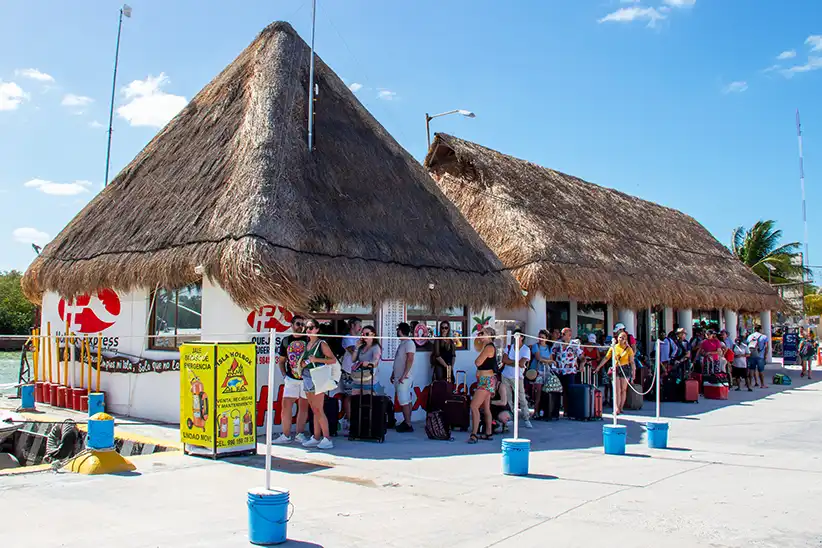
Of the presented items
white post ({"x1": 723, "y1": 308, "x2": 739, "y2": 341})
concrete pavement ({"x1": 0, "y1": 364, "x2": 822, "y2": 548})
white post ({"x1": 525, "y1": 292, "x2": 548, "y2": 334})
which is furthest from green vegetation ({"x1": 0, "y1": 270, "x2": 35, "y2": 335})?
concrete pavement ({"x1": 0, "y1": 364, "x2": 822, "y2": 548})

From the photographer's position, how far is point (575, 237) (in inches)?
725

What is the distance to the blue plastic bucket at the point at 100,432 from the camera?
827 cm

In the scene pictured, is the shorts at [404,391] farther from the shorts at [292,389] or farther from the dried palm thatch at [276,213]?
the shorts at [292,389]

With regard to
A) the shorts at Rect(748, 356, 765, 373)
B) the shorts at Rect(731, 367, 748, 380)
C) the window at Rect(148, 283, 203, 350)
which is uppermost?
the window at Rect(148, 283, 203, 350)

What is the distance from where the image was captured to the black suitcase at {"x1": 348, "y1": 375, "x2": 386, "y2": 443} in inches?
403

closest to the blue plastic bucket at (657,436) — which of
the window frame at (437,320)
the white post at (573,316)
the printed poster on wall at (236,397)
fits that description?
the window frame at (437,320)

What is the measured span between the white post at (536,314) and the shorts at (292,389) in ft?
24.3

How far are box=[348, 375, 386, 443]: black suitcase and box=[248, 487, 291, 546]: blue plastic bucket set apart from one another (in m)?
4.71

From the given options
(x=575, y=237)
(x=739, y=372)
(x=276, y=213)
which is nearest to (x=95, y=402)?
(x=276, y=213)

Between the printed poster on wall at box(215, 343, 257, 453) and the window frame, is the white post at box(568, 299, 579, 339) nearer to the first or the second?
the window frame

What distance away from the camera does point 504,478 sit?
8000 millimetres

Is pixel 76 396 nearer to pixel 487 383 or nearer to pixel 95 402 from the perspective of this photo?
pixel 95 402

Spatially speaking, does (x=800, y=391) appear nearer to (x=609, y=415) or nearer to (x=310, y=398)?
(x=609, y=415)

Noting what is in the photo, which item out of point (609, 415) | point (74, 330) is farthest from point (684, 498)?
point (74, 330)
